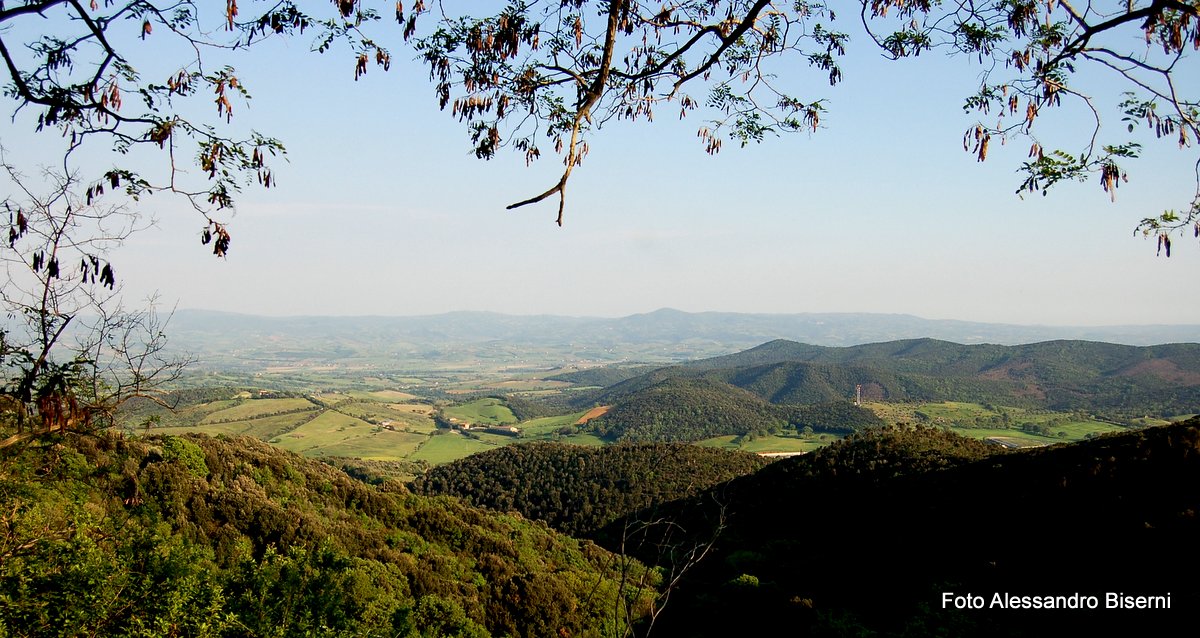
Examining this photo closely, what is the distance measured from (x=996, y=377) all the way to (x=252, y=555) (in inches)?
5418

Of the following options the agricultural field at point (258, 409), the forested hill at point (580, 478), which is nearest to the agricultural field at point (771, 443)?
the forested hill at point (580, 478)

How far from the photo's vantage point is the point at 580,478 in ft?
165

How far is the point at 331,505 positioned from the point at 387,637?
16.1 m

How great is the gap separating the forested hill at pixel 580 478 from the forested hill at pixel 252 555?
997cm

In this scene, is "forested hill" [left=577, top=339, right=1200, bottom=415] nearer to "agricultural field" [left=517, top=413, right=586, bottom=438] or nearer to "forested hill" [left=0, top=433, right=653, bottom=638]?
"agricultural field" [left=517, top=413, right=586, bottom=438]

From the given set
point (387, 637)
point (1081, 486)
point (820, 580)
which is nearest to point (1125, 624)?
point (1081, 486)

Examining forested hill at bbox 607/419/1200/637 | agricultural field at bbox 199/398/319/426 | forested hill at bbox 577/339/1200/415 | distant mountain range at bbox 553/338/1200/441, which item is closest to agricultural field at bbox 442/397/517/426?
distant mountain range at bbox 553/338/1200/441

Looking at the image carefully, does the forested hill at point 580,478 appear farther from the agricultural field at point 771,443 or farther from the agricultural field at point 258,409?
the agricultural field at point 258,409

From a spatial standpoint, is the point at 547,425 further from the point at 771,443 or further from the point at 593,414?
the point at 771,443

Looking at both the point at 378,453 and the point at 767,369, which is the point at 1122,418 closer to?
the point at 767,369

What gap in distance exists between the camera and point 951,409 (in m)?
96.5

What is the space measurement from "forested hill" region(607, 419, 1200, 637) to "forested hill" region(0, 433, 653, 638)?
16.4 feet

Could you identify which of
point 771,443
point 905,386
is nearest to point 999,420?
point 905,386

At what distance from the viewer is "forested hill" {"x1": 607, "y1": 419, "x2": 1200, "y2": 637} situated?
1433 centimetres
